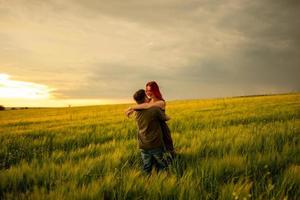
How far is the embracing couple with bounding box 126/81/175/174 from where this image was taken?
521 centimetres

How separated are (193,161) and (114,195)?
2.31 metres

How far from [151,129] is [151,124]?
9 centimetres

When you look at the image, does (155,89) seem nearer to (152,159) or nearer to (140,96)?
(140,96)

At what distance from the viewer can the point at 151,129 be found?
17.4 feet

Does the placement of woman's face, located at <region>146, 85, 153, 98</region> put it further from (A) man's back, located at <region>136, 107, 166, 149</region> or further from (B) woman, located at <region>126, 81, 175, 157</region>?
(A) man's back, located at <region>136, 107, 166, 149</region>

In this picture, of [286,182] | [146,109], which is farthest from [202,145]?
[286,182]

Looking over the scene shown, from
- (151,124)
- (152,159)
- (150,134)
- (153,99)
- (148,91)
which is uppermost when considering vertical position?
(148,91)

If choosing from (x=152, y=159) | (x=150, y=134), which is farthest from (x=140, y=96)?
(x=152, y=159)

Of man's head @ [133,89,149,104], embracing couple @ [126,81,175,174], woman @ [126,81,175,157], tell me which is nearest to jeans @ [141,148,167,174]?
embracing couple @ [126,81,175,174]

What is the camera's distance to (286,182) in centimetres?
354

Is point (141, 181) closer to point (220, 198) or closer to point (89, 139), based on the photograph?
point (220, 198)

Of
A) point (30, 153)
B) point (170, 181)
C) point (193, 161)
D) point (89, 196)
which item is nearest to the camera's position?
point (89, 196)

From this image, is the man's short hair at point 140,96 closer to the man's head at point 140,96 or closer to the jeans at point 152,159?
the man's head at point 140,96

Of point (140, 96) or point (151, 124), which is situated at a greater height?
point (140, 96)
